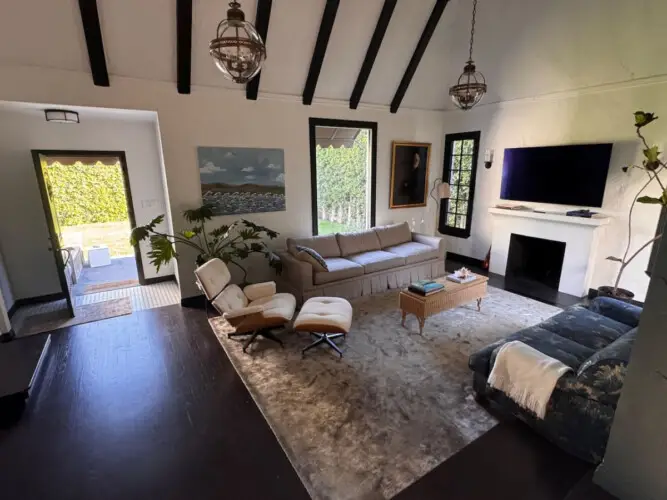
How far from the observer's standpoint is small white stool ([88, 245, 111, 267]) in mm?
6500

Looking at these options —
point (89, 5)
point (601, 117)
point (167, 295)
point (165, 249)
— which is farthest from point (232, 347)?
point (601, 117)

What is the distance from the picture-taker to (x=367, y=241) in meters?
5.45

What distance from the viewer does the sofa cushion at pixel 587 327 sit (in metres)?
2.70

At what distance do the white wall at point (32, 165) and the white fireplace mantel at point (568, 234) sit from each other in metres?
5.65

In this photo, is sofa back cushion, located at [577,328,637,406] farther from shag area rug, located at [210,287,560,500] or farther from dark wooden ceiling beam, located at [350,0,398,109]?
dark wooden ceiling beam, located at [350,0,398,109]

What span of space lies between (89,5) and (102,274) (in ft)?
14.9

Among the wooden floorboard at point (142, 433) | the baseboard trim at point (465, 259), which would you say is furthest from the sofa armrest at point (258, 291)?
the baseboard trim at point (465, 259)

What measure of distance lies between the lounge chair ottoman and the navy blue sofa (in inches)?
48.1

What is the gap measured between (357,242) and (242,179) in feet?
6.56

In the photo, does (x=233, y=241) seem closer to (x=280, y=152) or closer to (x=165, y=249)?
(x=165, y=249)

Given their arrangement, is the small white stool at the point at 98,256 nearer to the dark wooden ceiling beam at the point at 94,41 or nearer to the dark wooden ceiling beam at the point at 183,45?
the dark wooden ceiling beam at the point at 94,41

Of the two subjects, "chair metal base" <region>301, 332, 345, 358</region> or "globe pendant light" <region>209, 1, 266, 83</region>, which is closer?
"globe pendant light" <region>209, 1, 266, 83</region>

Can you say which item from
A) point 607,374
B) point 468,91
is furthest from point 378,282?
point 607,374

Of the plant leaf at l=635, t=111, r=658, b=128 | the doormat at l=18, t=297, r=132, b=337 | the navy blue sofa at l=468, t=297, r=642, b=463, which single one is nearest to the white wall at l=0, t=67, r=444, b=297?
the doormat at l=18, t=297, r=132, b=337
